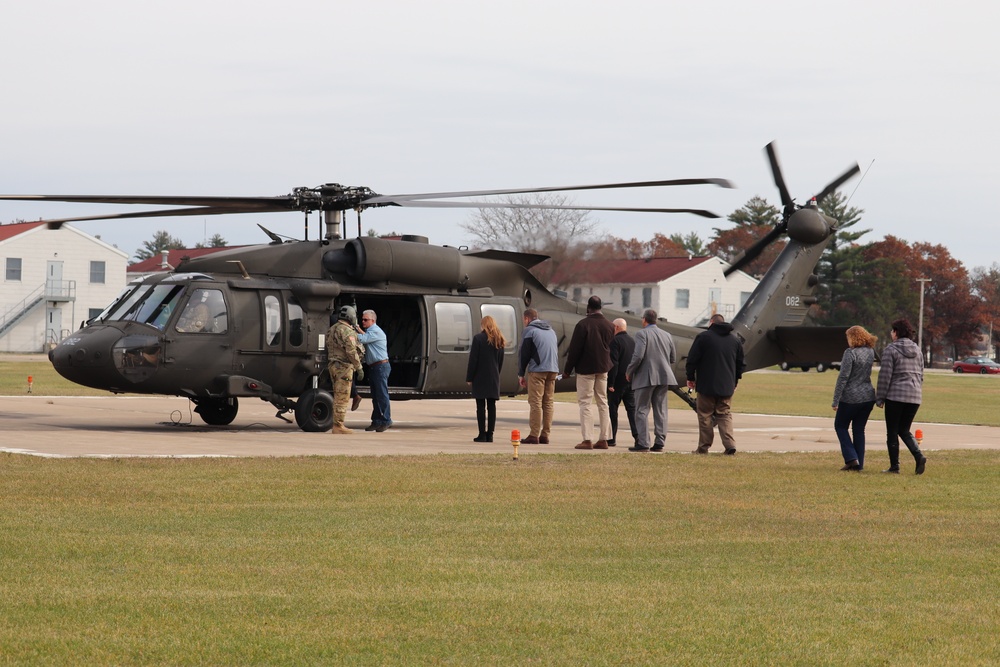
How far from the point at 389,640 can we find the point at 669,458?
34.2 ft

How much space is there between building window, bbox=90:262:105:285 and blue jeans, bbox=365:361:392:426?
66.7 meters

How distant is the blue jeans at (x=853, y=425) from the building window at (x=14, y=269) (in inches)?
2831

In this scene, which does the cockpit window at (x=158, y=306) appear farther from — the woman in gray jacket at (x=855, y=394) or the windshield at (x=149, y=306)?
the woman in gray jacket at (x=855, y=394)

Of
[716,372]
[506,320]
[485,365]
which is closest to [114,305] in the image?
[485,365]

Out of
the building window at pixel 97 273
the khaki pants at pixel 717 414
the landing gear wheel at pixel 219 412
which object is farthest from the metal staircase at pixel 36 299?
the khaki pants at pixel 717 414

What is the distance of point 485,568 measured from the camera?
337 inches

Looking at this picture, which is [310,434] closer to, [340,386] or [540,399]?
[340,386]

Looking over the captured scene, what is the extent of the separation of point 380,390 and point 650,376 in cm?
462

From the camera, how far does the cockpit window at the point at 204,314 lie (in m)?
19.2

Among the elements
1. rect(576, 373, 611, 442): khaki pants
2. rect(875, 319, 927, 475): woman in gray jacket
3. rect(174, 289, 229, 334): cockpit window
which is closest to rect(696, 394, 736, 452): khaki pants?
rect(576, 373, 611, 442): khaki pants

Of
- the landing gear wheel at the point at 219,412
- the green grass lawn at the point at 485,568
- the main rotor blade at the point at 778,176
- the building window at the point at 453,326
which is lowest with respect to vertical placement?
the green grass lawn at the point at 485,568

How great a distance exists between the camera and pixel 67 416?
2277cm

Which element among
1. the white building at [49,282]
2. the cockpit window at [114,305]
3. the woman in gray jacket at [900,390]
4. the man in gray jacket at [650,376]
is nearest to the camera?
the woman in gray jacket at [900,390]

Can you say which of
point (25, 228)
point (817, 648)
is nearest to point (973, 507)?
point (817, 648)
